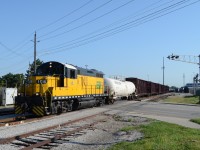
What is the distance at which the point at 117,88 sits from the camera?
38.8 metres

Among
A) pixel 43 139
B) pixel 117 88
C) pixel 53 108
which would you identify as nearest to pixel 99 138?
pixel 43 139

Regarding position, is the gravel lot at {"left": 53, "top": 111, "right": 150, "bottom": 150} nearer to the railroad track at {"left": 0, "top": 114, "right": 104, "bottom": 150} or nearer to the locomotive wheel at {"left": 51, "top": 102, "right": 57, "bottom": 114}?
the railroad track at {"left": 0, "top": 114, "right": 104, "bottom": 150}

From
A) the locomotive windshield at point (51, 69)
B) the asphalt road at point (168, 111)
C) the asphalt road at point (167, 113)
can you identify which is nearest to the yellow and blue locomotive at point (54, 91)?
the locomotive windshield at point (51, 69)

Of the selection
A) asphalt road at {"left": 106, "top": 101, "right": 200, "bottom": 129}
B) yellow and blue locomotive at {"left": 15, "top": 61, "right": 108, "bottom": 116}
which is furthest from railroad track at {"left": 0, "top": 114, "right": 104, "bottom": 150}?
asphalt road at {"left": 106, "top": 101, "right": 200, "bottom": 129}

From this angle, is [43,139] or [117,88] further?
[117,88]

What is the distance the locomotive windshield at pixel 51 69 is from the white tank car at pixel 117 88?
40.7 feet

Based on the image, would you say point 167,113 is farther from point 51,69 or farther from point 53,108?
point 51,69

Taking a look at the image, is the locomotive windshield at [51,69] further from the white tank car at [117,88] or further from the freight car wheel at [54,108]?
the white tank car at [117,88]

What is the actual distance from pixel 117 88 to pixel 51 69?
55.0 ft

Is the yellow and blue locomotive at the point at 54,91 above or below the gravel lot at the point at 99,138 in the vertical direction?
above

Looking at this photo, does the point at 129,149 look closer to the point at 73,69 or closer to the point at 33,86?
the point at 33,86

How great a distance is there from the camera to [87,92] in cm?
2756

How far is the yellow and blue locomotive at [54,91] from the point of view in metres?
20.5

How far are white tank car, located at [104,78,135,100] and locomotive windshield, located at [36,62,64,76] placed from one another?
489 inches
